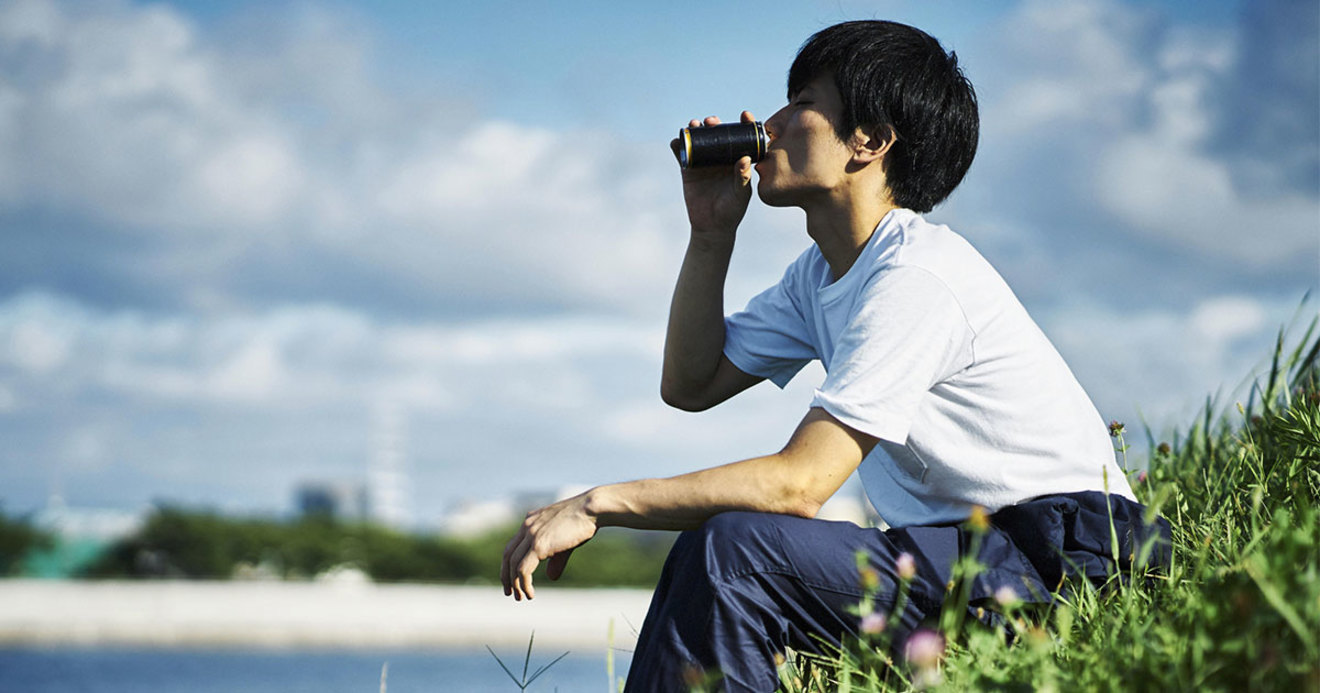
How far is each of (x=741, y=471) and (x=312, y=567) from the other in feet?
162

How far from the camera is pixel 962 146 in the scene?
8.71 feet

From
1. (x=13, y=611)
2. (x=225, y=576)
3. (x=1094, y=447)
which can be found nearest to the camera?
(x=1094, y=447)

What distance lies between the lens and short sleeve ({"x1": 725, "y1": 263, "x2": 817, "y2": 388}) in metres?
2.79

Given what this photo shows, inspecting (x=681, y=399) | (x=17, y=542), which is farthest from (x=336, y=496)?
(x=681, y=399)

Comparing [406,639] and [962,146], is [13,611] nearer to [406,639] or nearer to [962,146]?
[406,639]

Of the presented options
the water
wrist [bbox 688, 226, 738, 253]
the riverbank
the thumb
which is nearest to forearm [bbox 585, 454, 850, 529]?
the thumb

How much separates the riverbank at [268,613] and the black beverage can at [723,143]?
39921mm

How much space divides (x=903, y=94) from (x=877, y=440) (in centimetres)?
90

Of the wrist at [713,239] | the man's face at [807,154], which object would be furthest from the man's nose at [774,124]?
the wrist at [713,239]

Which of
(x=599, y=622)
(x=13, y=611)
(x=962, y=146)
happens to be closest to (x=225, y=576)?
(x=13, y=611)

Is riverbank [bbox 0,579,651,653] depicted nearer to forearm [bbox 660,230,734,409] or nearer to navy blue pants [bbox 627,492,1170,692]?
forearm [bbox 660,230,734,409]

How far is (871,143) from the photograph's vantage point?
8.20 feet

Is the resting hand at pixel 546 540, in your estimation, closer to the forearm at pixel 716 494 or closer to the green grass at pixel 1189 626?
the forearm at pixel 716 494

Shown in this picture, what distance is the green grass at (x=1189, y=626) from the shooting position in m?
1.32
